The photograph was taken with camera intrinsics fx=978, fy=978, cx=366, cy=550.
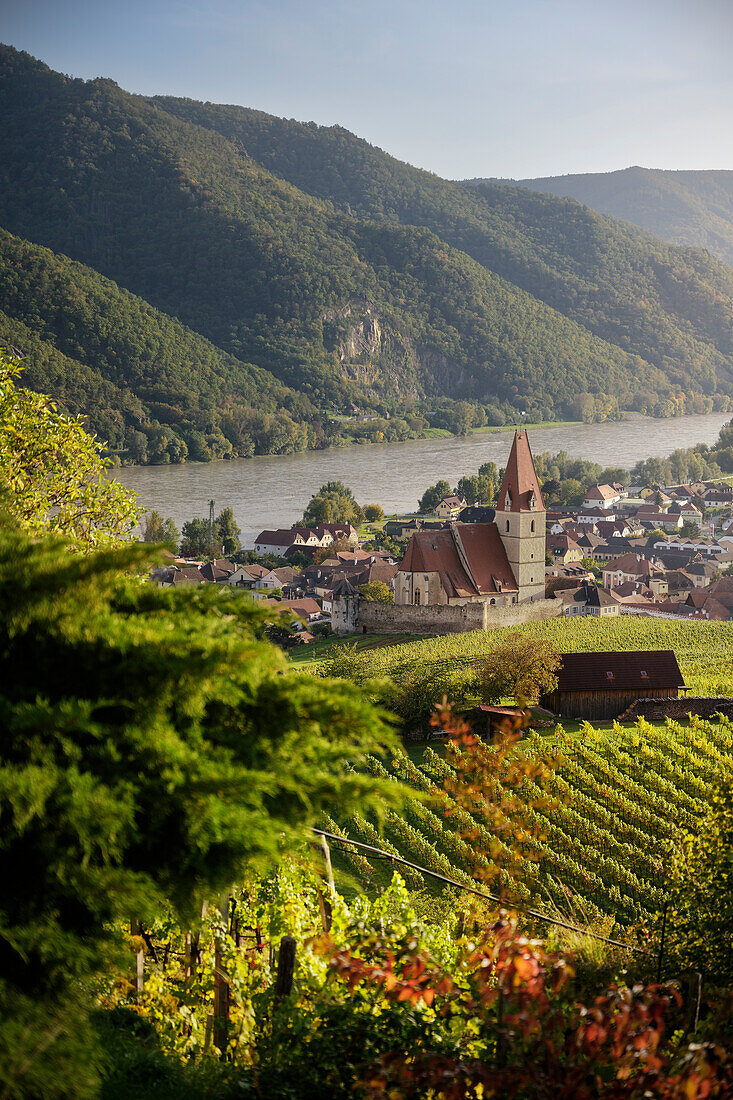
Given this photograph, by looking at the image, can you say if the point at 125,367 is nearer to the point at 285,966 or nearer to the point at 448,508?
the point at 448,508

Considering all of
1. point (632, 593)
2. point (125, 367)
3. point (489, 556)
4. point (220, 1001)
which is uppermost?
point (125, 367)

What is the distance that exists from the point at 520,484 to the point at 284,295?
4937 inches

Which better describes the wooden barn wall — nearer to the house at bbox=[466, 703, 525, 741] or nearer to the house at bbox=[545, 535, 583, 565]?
the house at bbox=[466, 703, 525, 741]

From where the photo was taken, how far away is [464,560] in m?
36.7

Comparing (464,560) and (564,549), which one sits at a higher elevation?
(464,560)

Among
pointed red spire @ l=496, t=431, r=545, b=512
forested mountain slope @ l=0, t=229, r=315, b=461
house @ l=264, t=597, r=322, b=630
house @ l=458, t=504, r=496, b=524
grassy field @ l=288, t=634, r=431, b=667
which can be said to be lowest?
house @ l=264, t=597, r=322, b=630

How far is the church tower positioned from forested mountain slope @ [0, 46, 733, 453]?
78.5 m

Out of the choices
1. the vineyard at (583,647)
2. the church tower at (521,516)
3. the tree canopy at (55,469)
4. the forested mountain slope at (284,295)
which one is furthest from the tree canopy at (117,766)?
the forested mountain slope at (284,295)

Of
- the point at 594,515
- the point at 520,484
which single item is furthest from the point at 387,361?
the point at 520,484

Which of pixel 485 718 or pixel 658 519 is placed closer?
pixel 485 718

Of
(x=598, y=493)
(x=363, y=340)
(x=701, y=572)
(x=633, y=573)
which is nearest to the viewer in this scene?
(x=633, y=573)

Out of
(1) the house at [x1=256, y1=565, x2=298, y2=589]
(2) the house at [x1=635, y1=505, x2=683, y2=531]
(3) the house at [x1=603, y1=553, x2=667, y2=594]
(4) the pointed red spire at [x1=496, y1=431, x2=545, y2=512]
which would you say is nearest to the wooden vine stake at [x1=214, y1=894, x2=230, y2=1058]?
(4) the pointed red spire at [x1=496, y1=431, x2=545, y2=512]

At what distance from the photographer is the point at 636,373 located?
6619 inches

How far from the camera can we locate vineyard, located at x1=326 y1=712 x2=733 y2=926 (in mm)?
12695
